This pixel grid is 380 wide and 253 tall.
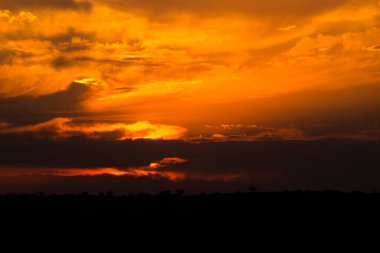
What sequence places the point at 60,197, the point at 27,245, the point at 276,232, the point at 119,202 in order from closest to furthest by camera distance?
the point at 27,245 → the point at 276,232 → the point at 119,202 → the point at 60,197

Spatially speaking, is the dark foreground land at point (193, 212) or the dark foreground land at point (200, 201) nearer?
the dark foreground land at point (193, 212)

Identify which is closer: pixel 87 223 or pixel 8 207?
pixel 87 223

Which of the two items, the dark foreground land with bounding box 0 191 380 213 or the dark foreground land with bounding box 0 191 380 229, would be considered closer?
the dark foreground land with bounding box 0 191 380 229

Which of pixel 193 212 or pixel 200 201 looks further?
pixel 200 201

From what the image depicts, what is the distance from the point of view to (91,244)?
30859 mm

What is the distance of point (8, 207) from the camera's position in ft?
129

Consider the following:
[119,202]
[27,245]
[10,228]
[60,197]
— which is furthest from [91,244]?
[60,197]

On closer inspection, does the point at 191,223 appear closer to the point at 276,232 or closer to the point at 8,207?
the point at 276,232

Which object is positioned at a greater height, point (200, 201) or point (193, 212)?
point (200, 201)

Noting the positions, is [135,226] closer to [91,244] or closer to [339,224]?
[91,244]

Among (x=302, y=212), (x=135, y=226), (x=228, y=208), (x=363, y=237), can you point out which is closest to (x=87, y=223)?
(x=135, y=226)

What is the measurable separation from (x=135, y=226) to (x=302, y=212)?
11.9 meters

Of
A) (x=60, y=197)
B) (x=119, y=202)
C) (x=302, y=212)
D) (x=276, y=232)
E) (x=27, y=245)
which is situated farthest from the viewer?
(x=60, y=197)

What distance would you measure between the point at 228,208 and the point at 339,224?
791cm
